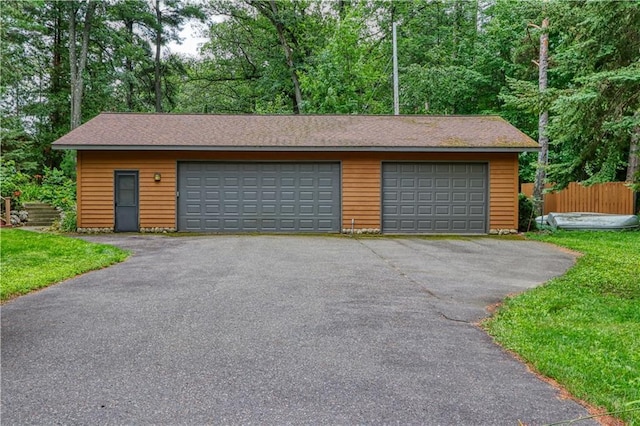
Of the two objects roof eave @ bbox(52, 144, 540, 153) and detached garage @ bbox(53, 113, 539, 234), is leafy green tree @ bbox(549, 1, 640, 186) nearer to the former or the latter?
roof eave @ bbox(52, 144, 540, 153)

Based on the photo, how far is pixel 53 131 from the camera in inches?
972

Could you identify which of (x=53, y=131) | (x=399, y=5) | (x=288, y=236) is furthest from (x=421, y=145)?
(x=53, y=131)

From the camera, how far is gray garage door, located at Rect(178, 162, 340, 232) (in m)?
13.2

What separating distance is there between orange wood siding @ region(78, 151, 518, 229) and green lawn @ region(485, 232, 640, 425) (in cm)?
573

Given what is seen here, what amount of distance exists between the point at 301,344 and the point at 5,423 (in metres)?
1.98

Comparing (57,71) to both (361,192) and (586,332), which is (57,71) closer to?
(361,192)

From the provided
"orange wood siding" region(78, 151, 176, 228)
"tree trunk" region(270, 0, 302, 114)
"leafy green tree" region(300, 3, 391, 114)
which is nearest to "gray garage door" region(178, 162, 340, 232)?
"orange wood siding" region(78, 151, 176, 228)

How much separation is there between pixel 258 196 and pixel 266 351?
974 cm

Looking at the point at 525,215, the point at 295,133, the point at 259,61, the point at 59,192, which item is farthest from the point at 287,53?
the point at 525,215

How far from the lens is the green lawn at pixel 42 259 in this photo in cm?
616

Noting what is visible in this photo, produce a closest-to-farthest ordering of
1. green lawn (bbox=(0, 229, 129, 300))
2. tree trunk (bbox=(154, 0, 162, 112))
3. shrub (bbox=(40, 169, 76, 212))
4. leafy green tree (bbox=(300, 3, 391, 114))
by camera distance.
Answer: green lawn (bbox=(0, 229, 129, 300)) → shrub (bbox=(40, 169, 76, 212)) → leafy green tree (bbox=(300, 3, 391, 114)) → tree trunk (bbox=(154, 0, 162, 112))

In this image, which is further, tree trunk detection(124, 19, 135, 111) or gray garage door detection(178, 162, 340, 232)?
tree trunk detection(124, 19, 135, 111)

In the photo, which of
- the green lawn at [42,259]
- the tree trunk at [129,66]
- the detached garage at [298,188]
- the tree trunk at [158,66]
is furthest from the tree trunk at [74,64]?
the green lawn at [42,259]

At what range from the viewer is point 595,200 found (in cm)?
1698
